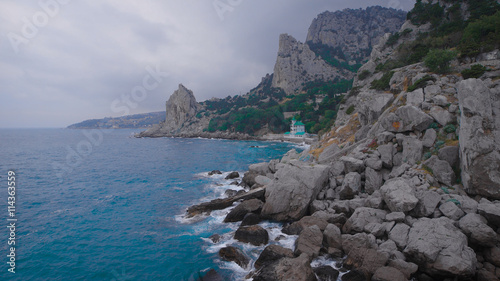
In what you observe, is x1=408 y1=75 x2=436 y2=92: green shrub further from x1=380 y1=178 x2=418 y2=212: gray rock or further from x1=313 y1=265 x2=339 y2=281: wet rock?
x1=313 y1=265 x2=339 y2=281: wet rock

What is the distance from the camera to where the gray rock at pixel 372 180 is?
1473 cm

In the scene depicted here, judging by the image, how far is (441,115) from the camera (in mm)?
15055

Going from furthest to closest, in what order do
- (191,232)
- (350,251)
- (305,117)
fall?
(305,117) → (191,232) → (350,251)

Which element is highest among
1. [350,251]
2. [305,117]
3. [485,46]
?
[485,46]

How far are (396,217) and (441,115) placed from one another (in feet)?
28.5

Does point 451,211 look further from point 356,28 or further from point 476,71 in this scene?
point 356,28

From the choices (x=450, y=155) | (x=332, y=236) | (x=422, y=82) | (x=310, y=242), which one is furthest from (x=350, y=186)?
(x=422, y=82)

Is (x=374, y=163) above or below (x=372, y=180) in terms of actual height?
above

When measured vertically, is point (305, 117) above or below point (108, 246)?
above

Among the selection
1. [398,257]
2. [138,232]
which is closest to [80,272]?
[138,232]

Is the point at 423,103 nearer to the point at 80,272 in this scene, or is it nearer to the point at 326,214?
the point at 326,214

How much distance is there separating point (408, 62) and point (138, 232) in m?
42.3

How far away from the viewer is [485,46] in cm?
2200

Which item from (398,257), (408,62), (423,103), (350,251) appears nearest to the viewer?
(398,257)
